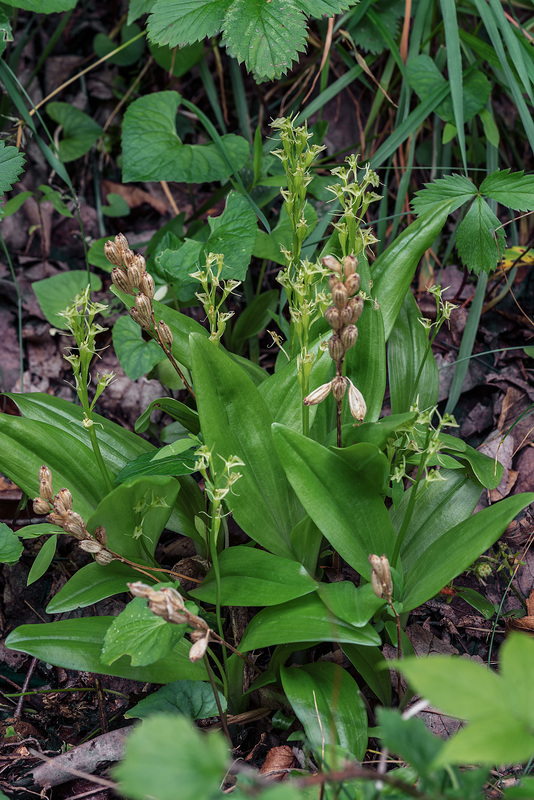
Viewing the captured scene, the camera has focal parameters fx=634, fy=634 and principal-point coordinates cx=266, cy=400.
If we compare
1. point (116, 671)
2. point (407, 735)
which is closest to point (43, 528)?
point (116, 671)

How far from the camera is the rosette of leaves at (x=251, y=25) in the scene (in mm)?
1849

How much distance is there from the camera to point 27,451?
157cm

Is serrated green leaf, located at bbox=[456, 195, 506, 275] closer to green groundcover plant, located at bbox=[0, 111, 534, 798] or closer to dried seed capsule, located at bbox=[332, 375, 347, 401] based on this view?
green groundcover plant, located at bbox=[0, 111, 534, 798]

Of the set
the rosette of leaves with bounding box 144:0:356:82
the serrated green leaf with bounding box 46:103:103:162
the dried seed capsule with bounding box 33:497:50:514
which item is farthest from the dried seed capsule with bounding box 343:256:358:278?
the serrated green leaf with bounding box 46:103:103:162

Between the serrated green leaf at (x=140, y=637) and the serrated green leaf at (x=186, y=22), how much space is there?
1667mm

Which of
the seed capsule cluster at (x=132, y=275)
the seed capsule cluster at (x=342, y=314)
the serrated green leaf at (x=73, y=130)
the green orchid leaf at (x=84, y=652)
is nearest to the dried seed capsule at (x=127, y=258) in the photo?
the seed capsule cluster at (x=132, y=275)

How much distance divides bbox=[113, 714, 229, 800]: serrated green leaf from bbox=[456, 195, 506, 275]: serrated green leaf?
1693 millimetres

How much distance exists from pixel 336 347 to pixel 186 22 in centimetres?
132

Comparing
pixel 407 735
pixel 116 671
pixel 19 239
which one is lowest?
pixel 116 671

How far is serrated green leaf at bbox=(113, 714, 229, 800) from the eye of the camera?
2.14ft

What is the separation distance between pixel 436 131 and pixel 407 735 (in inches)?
98.6

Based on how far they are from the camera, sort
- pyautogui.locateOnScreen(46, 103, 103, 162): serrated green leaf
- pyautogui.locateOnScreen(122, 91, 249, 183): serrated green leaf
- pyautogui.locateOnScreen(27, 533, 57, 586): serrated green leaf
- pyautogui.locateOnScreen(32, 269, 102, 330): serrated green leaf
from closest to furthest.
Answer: pyautogui.locateOnScreen(27, 533, 57, 586): serrated green leaf, pyautogui.locateOnScreen(122, 91, 249, 183): serrated green leaf, pyautogui.locateOnScreen(32, 269, 102, 330): serrated green leaf, pyautogui.locateOnScreen(46, 103, 103, 162): serrated green leaf

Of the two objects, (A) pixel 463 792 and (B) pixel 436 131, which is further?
(B) pixel 436 131

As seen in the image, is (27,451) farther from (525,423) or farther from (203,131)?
(203,131)
